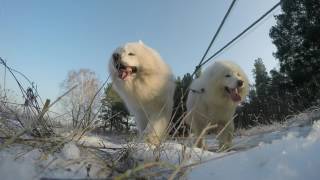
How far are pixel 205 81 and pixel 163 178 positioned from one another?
4827mm

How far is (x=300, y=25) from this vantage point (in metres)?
26.1

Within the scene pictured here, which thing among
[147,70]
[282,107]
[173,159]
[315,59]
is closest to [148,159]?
[173,159]

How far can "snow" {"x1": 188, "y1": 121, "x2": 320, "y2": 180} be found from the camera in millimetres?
1713

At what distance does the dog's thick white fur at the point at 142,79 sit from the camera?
239 inches

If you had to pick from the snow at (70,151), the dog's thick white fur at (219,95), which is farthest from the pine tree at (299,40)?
the snow at (70,151)

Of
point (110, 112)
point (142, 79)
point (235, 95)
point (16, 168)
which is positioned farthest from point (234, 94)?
point (16, 168)

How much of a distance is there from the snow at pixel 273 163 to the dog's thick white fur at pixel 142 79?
392cm

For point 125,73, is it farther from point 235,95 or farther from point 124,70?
point 235,95

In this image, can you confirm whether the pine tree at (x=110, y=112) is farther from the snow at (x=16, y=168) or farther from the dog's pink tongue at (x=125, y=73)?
the dog's pink tongue at (x=125, y=73)

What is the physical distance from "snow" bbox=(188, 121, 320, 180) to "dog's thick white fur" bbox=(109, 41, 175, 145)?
392 cm

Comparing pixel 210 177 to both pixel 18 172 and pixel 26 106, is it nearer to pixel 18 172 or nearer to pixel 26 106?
pixel 18 172

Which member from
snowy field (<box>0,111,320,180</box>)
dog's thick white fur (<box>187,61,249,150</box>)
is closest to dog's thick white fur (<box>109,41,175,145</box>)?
dog's thick white fur (<box>187,61,249,150</box>)

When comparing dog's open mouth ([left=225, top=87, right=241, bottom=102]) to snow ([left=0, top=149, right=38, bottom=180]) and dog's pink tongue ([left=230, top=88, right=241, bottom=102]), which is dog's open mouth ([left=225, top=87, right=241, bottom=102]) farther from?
snow ([left=0, top=149, right=38, bottom=180])

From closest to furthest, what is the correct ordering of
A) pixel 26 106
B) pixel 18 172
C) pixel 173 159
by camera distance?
pixel 18 172
pixel 173 159
pixel 26 106
